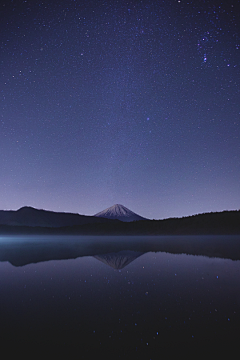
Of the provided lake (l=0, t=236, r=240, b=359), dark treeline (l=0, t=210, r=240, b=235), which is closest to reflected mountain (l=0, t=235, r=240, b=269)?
lake (l=0, t=236, r=240, b=359)

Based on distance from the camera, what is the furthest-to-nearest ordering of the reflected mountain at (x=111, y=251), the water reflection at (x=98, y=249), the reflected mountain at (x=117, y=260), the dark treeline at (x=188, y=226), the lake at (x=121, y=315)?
the dark treeline at (x=188, y=226), the water reflection at (x=98, y=249), the reflected mountain at (x=111, y=251), the reflected mountain at (x=117, y=260), the lake at (x=121, y=315)

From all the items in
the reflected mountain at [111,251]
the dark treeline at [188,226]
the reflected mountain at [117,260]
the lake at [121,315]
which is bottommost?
the lake at [121,315]

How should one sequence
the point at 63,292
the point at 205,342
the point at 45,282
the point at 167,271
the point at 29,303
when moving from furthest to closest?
1. the point at 167,271
2. the point at 45,282
3. the point at 63,292
4. the point at 29,303
5. the point at 205,342

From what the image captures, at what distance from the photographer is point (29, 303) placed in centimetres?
721

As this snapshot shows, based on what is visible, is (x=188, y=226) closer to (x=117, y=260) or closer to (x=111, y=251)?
(x=111, y=251)

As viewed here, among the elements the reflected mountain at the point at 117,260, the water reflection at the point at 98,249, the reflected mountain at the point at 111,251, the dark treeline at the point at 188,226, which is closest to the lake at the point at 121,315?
the reflected mountain at the point at 117,260

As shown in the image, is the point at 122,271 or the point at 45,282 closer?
Result: the point at 45,282

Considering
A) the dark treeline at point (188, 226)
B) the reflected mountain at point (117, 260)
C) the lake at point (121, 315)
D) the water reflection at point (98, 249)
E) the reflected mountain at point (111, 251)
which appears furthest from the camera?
the dark treeline at point (188, 226)

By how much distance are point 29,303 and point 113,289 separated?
318 cm

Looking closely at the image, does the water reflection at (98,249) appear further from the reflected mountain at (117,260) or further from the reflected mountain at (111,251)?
the reflected mountain at (117,260)

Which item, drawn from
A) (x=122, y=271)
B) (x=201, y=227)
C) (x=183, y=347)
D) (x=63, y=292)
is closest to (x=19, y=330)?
(x=63, y=292)

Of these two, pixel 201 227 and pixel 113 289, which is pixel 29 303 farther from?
pixel 201 227

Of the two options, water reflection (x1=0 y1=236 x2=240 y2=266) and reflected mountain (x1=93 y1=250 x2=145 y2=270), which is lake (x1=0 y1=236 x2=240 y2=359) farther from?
water reflection (x1=0 y1=236 x2=240 y2=266)

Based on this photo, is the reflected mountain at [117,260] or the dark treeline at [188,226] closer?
the reflected mountain at [117,260]
